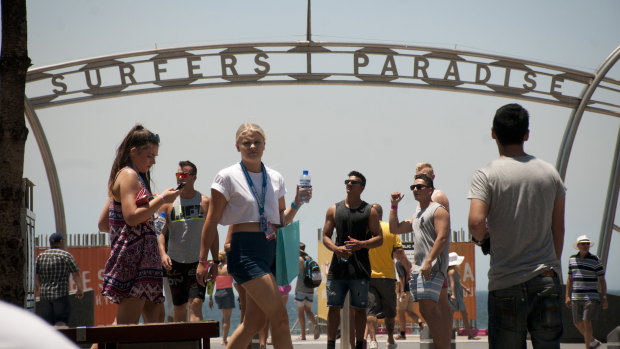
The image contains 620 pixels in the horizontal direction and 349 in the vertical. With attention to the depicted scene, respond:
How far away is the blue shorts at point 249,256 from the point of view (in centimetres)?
556

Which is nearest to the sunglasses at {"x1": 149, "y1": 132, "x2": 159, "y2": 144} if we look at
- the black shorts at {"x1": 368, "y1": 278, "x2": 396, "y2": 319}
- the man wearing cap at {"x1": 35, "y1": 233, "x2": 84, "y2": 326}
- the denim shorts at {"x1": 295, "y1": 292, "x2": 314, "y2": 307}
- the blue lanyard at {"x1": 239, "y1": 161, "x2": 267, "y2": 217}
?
the blue lanyard at {"x1": 239, "y1": 161, "x2": 267, "y2": 217}

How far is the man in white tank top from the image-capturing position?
816cm

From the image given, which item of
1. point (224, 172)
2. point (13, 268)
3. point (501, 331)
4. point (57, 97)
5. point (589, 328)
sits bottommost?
point (589, 328)

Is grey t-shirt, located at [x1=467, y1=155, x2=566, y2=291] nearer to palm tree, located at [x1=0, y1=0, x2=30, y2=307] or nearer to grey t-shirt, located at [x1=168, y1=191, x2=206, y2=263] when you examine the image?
palm tree, located at [x1=0, y1=0, x2=30, y2=307]

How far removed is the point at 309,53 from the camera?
12812 mm

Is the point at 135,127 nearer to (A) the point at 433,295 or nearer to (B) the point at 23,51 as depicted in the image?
(B) the point at 23,51

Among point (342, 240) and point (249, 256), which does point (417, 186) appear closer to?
point (342, 240)

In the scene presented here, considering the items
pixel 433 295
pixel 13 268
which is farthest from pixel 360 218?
pixel 13 268

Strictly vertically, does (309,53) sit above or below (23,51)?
above

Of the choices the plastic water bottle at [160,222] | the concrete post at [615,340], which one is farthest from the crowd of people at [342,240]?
the concrete post at [615,340]

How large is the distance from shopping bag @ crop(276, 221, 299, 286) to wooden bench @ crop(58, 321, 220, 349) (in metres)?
1.68

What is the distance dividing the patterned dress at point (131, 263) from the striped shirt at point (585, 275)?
8113 millimetres

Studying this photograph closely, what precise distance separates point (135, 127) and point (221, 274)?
8.44 metres

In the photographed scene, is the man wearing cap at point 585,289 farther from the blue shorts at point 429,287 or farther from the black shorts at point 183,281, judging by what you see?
the black shorts at point 183,281
